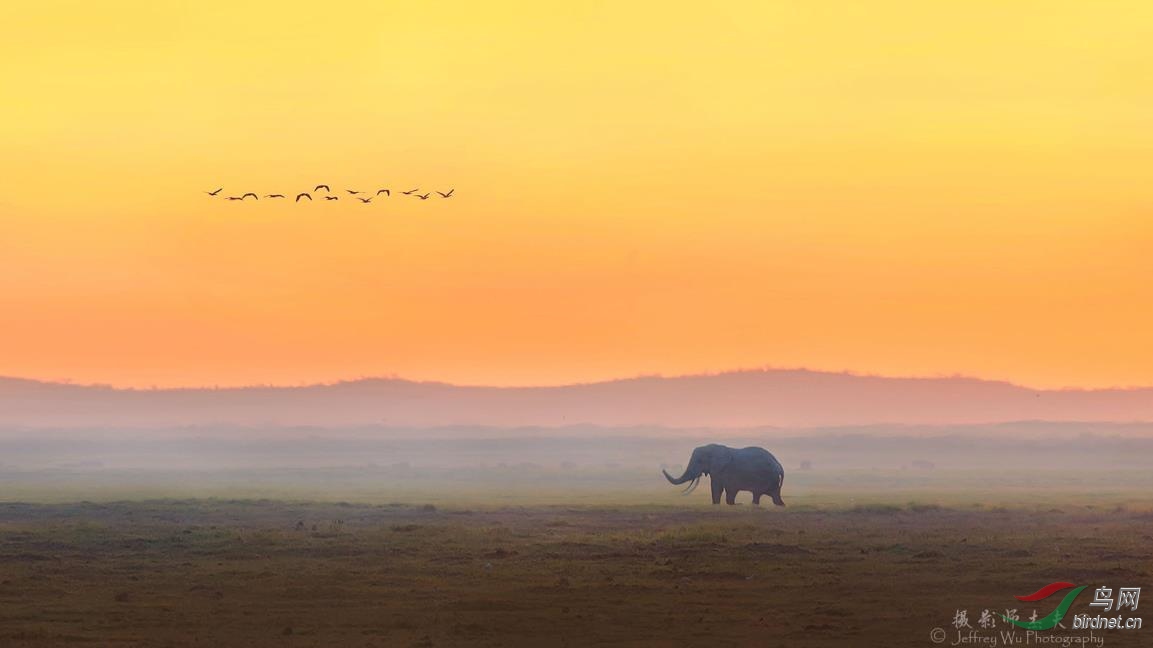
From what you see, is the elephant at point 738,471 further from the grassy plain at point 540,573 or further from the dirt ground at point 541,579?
the dirt ground at point 541,579

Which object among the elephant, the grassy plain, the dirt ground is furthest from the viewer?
the elephant

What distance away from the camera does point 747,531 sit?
4853cm

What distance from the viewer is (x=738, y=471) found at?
67.2 m

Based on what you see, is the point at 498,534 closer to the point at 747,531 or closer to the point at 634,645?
the point at 747,531

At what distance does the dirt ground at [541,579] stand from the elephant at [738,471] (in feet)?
36.6

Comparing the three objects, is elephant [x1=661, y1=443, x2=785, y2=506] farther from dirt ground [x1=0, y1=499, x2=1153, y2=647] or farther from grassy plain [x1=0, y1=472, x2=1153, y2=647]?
dirt ground [x1=0, y1=499, x2=1153, y2=647]

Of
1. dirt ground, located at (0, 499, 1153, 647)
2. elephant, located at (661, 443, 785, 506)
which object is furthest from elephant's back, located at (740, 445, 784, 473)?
dirt ground, located at (0, 499, 1153, 647)

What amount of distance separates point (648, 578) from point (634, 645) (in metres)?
8.32

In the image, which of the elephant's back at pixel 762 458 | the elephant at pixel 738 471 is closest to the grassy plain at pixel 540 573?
the elephant at pixel 738 471

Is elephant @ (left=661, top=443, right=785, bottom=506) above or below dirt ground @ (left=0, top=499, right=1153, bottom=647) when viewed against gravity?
above

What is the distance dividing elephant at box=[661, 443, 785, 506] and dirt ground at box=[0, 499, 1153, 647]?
11.2 metres

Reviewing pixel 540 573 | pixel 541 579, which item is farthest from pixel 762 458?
pixel 541 579

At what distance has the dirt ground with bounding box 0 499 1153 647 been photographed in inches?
1158

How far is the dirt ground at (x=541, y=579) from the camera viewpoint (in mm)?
29406
